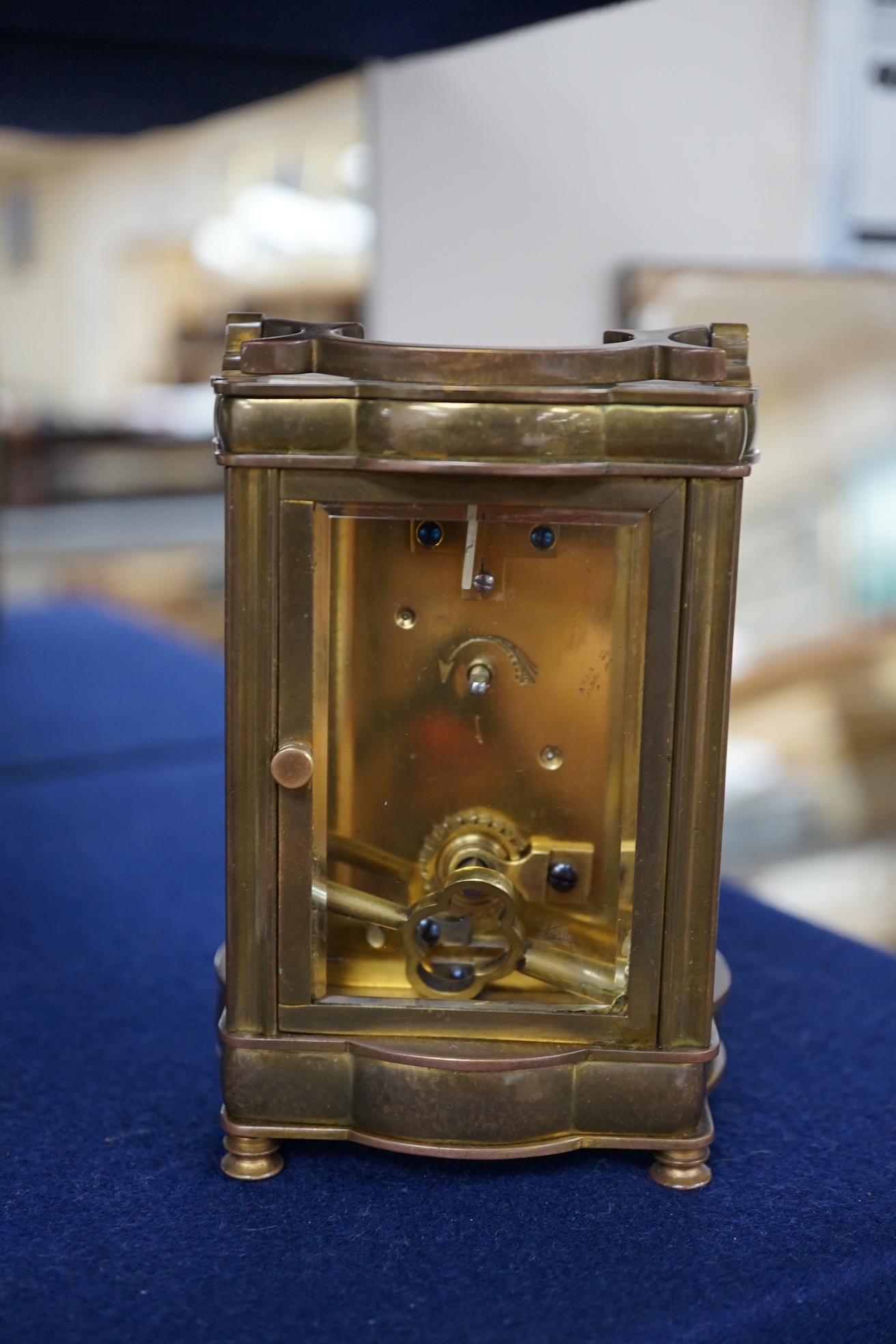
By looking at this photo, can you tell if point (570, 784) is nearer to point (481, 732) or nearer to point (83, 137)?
point (481, 732)

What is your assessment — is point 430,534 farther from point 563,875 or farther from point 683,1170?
point 683,1170

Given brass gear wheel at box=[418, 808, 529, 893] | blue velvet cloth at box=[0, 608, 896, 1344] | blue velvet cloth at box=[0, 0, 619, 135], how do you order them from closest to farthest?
blue velvet cloth at box=[0, 608, 896, 1344] < brass gear wheel at box=[418, 808, 529, 893] < blue velvet cloth at box=[0, 0, 619, 135]

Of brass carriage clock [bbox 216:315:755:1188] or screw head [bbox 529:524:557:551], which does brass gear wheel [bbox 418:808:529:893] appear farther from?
screw head [bbox 529:524:557:551]

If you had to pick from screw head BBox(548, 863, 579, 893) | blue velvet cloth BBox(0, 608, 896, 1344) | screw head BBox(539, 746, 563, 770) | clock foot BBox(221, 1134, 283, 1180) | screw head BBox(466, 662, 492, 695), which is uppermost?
screw head BBox(466, 662, 492, 695)

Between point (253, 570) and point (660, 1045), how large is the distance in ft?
1.11

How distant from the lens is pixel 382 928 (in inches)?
30.1

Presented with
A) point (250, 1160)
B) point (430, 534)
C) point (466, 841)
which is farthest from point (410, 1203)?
point (430, 534)

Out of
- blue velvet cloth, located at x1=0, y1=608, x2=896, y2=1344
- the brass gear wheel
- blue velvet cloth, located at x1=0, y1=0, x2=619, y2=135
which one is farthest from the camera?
blue velvet cloth, located at x1=0, y1=0, x2=619, y2=135

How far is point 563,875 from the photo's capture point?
0.75 meters

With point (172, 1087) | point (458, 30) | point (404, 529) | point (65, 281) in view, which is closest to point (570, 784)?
point (404, 529)

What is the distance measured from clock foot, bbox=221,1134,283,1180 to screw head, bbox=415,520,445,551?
1.11ft

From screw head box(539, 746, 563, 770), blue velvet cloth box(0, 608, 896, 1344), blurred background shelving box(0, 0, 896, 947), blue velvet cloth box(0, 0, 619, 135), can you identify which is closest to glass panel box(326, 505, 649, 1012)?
screw head box(539, 746, 563, 770)

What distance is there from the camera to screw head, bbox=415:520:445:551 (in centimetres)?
72

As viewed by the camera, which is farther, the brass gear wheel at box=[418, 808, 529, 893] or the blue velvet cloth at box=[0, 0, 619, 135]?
the blue velvet cloth at box=[0, 0, 619, 135]
